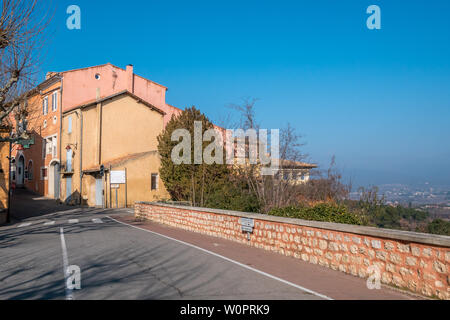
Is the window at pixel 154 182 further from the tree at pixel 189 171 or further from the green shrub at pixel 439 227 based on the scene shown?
the green shrub at pixel 439 227

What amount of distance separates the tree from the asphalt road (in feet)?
37.8

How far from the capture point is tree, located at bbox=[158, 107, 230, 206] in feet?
81.6

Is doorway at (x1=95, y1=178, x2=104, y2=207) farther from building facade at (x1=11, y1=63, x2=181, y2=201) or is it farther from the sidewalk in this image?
the sidewalk

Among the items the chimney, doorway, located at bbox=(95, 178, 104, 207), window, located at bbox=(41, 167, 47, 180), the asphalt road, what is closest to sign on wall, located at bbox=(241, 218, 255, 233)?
the asphalt road

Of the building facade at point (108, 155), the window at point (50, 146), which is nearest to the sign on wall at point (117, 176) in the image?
the building facade at point (108, 155)

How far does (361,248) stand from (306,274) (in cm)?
123

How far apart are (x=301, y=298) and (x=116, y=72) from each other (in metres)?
37.3

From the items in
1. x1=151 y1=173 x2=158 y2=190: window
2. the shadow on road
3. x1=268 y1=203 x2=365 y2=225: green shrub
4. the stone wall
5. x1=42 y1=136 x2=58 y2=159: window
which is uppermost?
x1=42 y1=136 x2=58 y2=159: window

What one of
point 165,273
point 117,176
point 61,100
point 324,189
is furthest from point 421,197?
point 61,100

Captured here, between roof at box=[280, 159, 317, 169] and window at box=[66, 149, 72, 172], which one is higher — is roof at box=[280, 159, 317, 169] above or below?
below

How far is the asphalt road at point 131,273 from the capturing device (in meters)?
6.55

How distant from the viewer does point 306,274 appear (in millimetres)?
8312
